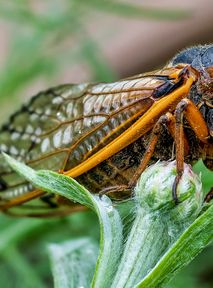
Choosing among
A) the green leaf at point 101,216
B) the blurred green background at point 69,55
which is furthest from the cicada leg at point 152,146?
the blurred green background at point 69,55

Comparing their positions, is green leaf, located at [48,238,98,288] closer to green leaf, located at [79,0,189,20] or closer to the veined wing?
the veined wing

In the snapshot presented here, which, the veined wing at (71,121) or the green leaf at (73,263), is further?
the veined wing at (71,121)

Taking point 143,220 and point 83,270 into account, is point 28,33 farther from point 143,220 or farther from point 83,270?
point 143,220

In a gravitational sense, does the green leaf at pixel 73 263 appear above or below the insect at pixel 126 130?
below

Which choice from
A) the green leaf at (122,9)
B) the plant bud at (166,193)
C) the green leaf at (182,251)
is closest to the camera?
the green leaf at (182,251)

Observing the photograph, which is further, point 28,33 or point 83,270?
point 28,33

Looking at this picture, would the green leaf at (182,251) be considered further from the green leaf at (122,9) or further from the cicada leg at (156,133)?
the green leaf at (122,9)

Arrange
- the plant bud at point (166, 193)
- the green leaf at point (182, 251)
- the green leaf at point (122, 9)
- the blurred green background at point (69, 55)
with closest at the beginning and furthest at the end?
the green leaf at point (182, 251) < the plant bud at point (166, 193) < the blurred green background at point (69, 55) < the green leaf at point (122, 9)

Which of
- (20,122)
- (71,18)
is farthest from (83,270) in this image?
(71,18)

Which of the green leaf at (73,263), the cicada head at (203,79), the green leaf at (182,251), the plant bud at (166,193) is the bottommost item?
the green leaf at (73,263)
